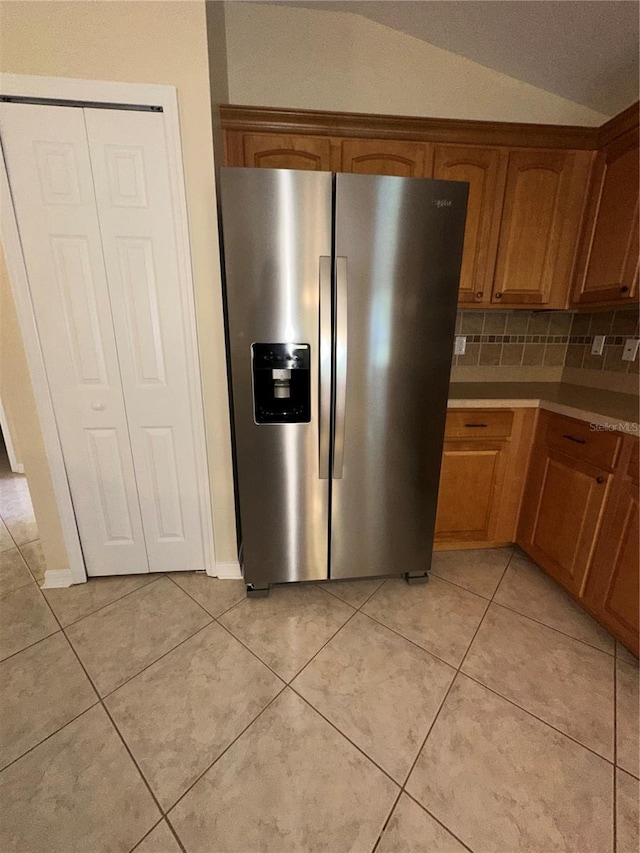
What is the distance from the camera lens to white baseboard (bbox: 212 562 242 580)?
193 cm

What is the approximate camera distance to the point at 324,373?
1.44 metres

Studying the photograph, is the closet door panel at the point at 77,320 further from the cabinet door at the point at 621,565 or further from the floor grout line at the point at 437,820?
the cabinet door at the point at 621,565

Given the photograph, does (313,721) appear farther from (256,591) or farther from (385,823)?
(256,591)

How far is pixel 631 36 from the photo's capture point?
5.08ft

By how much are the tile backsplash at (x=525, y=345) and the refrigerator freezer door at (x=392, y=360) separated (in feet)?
3.02

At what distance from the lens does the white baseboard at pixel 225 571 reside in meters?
1.93

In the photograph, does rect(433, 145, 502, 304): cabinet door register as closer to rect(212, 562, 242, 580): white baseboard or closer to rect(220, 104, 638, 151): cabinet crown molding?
rect(220, 104, 638, 151): cabinet crown molding

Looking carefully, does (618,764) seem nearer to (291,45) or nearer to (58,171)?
(58,171)

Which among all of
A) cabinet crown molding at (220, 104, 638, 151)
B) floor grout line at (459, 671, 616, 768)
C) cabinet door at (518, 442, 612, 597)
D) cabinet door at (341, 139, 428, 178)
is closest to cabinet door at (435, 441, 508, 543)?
cabinet door at (518, 442, 612, 597)

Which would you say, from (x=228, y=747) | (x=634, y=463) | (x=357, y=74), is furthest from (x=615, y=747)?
(x=357, y=74)

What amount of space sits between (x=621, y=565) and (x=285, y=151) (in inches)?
92.7

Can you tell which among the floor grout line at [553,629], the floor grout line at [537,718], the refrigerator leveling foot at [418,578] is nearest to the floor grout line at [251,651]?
the floor grout line at [537,718]

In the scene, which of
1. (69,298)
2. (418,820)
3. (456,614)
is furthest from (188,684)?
(69,298)

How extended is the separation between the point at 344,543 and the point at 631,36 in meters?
A: 2.57
